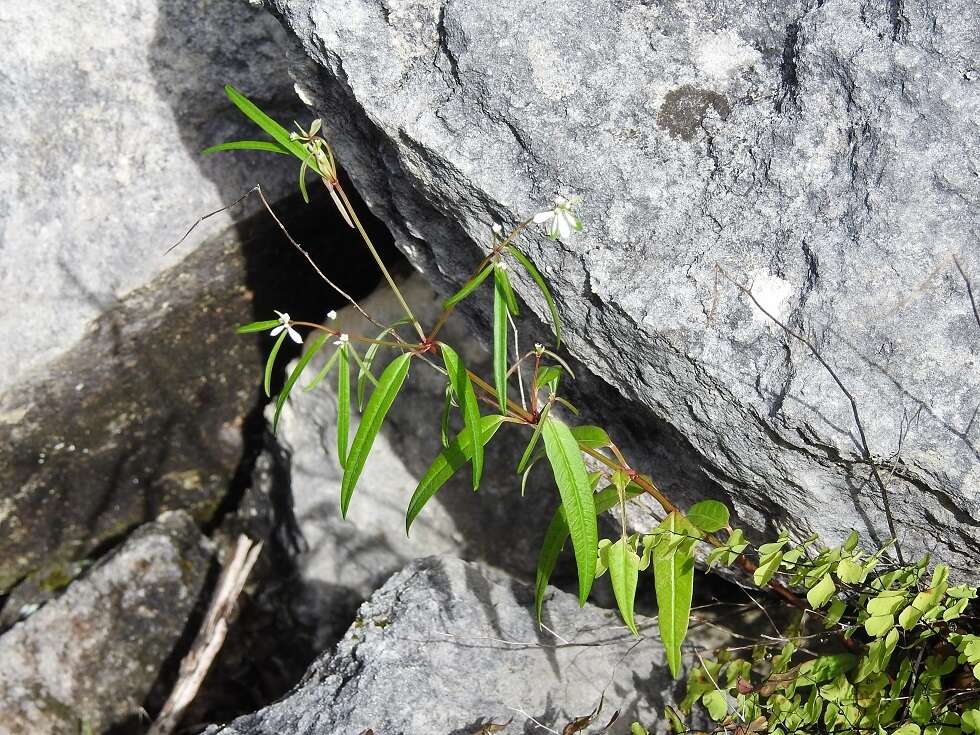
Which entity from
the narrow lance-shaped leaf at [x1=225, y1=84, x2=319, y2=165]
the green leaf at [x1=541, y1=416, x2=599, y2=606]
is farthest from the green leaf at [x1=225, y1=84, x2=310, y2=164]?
the green leaf at [x1=541, y1=416, x2=599, y2=606]

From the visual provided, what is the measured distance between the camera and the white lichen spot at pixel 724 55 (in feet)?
6.21

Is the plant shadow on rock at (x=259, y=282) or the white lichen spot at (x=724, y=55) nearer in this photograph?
the white lichen spot at (x=724, y=55)

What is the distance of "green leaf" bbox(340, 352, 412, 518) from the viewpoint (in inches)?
65.6

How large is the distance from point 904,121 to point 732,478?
75cm

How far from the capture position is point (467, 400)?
1681mm

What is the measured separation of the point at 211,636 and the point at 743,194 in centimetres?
204

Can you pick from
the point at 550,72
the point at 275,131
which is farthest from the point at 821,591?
the point at 275,131

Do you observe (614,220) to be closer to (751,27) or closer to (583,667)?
(751,27)

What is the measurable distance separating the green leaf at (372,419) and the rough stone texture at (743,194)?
0.43 meters

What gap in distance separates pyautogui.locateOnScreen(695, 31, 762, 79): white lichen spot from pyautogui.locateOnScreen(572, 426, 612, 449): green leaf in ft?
2.42

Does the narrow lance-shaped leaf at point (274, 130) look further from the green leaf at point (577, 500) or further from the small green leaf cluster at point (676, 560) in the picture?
the green leaf at point (577, 500)

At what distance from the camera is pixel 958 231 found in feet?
5.68

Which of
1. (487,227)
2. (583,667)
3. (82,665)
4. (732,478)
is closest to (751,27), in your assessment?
(487,227)

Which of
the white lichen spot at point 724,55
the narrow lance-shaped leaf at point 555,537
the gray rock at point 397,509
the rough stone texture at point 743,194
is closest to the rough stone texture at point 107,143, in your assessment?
the gray rock at point 397,509
